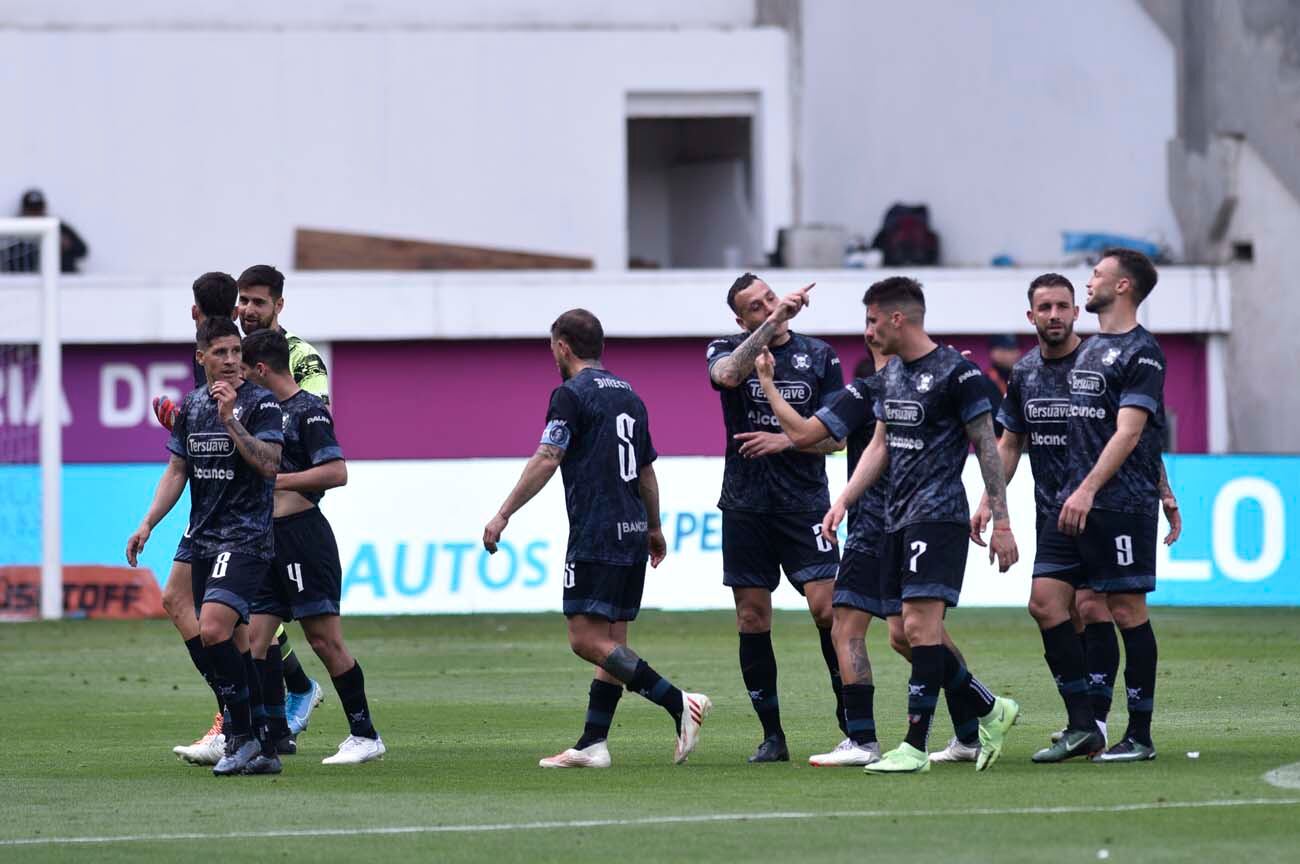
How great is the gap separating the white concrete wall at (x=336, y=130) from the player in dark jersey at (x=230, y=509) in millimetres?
22332

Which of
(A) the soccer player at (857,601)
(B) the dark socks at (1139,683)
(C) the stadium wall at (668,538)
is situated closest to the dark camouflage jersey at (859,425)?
(A) the soccer player at (857,601)

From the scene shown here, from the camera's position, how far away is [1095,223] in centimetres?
3259

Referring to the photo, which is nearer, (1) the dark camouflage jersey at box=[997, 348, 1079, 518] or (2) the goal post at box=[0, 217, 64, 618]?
A: (1) the dark camouflage jersey at box=[997, 348, 1079, 518]

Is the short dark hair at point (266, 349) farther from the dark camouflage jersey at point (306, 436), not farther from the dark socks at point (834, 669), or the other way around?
the dark socks at point (834, 669)

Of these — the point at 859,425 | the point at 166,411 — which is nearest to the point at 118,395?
the point at 166,411

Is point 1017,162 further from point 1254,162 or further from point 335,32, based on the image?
point 335,32

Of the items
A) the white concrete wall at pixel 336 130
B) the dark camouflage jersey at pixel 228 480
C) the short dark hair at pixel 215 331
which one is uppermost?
the white concrete wall at pixel 336 130

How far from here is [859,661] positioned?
958 cm

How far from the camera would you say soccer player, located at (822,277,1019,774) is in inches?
362

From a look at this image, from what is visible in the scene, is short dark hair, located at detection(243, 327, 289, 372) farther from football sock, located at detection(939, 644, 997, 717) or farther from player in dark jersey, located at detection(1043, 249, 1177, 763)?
player in dark jersey, located at detection(1043, 249, 1177, 763)

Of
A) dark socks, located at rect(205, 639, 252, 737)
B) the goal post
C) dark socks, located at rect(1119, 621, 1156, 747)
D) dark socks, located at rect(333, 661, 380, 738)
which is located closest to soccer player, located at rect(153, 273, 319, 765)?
dark socks, located at rect(205, 639, 252, 737)

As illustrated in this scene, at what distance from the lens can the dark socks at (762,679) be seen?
10.2 m

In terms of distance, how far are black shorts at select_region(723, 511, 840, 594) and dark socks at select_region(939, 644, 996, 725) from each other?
3.08ft

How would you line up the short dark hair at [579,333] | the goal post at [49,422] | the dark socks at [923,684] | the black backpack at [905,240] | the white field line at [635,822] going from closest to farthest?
the white field line at [635,822] < the dark socks at [923,684] < the short dark hair at [579,333] < the goal post at [49,422] < the black backpack at [905,240]
